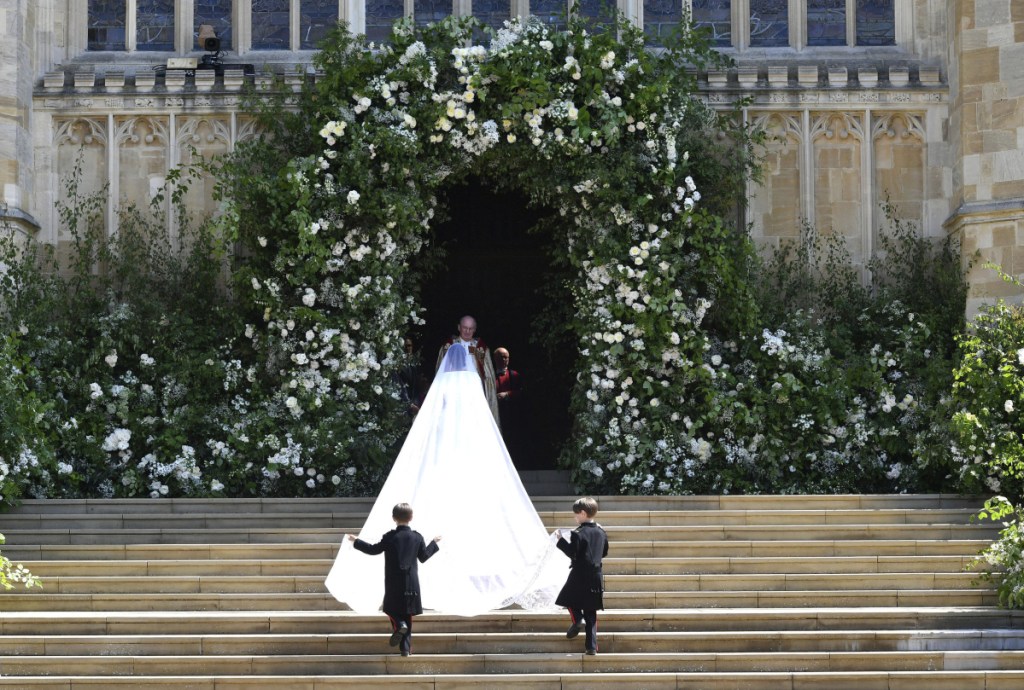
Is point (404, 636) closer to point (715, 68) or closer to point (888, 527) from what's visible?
point (888, 527)

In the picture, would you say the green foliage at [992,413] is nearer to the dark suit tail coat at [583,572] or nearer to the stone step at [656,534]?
the stone step at [656,534]

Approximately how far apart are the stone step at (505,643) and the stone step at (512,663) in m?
0.14

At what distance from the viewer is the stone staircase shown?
37.5ft

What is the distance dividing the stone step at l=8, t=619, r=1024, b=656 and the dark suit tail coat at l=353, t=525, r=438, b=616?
59cm

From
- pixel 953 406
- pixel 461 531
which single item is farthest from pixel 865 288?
pixel 461 531

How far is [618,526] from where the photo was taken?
45.2 feet

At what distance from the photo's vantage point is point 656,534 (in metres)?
13.6

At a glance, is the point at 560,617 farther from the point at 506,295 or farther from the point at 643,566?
the point at 506,295

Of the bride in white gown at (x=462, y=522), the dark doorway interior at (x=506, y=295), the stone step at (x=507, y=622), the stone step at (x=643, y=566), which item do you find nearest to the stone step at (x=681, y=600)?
the stone step at (x=507, y=622)

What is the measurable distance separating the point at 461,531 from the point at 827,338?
5733 millimetres

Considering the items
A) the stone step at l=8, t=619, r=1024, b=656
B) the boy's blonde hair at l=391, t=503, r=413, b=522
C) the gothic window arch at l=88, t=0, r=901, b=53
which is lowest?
the stone step at l=8, t=619, r=1024, b=656

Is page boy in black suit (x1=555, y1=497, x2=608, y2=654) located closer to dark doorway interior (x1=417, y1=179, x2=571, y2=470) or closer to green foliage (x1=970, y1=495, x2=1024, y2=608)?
green foliage (x1=970, y1=495, x2=1024, y2=608)

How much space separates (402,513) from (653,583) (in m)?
2.38

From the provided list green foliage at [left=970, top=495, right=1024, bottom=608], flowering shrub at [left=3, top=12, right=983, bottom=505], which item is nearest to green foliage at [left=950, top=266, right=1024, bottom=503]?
flowering shrub at [left=3, top=12, right=983, bottom=505]
